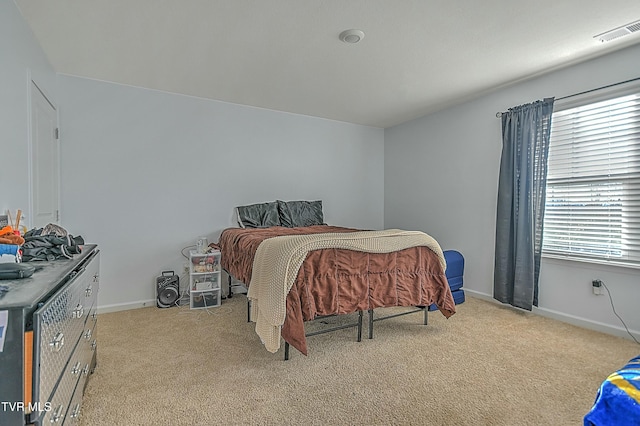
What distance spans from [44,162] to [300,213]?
8.86 ft

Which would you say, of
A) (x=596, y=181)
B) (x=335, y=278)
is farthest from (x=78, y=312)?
(x=596, y=181)

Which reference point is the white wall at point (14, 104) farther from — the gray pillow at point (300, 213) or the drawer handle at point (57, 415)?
the gray pillow at point (300, 213)

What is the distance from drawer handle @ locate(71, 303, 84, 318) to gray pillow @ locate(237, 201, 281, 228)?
2.55 meters

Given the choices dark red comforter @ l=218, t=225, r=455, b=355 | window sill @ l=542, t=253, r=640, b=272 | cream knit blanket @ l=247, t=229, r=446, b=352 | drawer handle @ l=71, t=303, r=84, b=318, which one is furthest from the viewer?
window sill @ l=542, t=253, r=640, b=272

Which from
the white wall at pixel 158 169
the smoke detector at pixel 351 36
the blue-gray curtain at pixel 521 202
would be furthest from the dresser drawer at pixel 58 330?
the blue-gray curtain at pixel 521 202

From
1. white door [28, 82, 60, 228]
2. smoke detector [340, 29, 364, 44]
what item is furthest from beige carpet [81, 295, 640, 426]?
smoke detector [340, 29, 364, 44]

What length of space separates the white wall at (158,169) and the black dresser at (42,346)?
7.28ft

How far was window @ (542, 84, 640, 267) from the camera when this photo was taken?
268cm

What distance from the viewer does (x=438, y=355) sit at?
233 cm

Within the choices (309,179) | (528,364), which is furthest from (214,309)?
(528,364)

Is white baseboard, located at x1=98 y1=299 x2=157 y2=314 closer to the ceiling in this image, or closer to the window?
the ceiling

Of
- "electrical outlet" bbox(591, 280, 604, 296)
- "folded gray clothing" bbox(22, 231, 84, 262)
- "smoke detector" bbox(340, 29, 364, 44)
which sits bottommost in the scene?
"electrical outlet" bbox(591, 280, 604, 296)

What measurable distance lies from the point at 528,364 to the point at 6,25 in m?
3.93

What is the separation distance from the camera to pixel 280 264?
7.02ft
